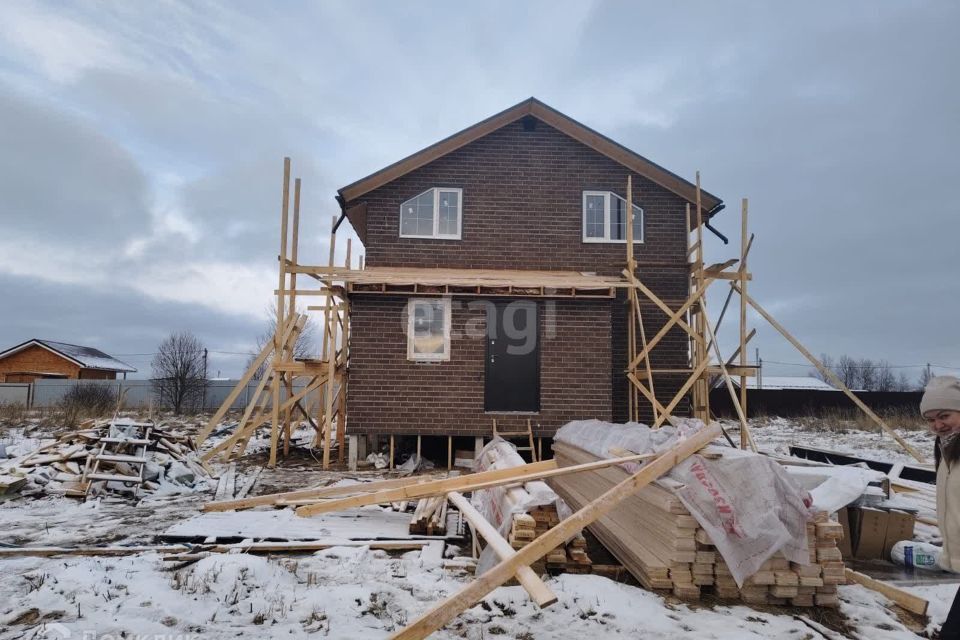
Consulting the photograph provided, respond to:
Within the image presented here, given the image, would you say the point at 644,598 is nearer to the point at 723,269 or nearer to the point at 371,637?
the point at 371,637

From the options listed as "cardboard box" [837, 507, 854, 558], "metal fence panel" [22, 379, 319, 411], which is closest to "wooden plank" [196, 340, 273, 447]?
"cardboard box" [837, 507, 854, 558]

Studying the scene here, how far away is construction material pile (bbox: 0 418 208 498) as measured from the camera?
8.36 meters

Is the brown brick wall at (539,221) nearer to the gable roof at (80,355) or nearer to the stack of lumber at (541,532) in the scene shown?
the stack of lumber at (541,532)

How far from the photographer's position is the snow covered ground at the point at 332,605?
3.88 meters

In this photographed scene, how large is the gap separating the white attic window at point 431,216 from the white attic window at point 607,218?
301cm

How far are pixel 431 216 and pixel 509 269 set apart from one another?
220 centimetres

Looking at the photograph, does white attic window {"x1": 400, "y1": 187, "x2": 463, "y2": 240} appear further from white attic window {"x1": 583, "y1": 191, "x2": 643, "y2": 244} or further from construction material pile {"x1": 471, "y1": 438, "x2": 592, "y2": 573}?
construction material pile {"x1": 471, "y1": 438, "x2": 592, "y2": 573}

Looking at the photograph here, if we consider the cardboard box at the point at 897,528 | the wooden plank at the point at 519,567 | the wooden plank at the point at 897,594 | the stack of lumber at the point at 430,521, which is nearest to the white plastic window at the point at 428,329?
the stack of lumber at the point at 430,521

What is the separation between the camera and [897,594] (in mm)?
4652

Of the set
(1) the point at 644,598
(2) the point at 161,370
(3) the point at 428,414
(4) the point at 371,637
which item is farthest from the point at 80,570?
(2) the point at 161,370

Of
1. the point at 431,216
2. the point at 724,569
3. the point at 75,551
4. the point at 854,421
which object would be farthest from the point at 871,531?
the point at 854,421

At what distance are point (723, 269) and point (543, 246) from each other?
3960mm

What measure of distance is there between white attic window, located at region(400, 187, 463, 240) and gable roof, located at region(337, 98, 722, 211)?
0.72 m

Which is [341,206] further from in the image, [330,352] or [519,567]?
[519,567]
